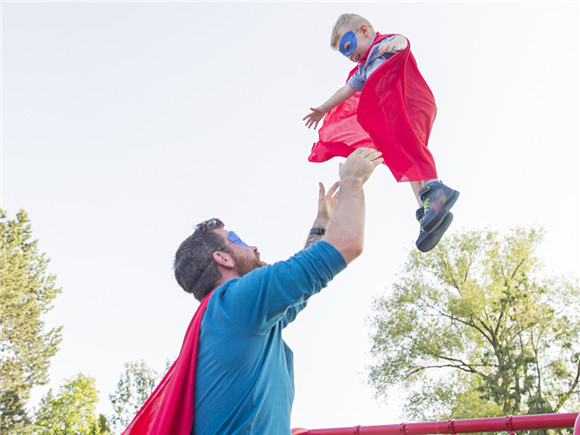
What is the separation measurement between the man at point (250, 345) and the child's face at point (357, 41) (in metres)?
1.16

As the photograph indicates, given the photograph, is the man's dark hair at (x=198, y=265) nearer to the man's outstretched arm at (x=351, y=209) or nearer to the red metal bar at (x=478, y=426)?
the man's outstretched arm at (x=351, y=209)

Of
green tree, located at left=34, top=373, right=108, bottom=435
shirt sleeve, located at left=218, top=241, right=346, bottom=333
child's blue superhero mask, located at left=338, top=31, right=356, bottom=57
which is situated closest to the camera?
shirt sleeve, located at left=218, top=241, right=346, bottom=333

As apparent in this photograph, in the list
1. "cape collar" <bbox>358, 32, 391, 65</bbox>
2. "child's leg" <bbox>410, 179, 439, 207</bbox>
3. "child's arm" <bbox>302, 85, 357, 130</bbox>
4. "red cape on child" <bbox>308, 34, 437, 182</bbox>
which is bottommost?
"child's leg" <bbox>410, 179, 439, 207</bbox>

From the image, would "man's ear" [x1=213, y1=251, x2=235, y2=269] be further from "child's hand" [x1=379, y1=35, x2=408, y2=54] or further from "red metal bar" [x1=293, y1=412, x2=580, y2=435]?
"red metal bar" [x1=293, y1=412, x2=580, y2=435]

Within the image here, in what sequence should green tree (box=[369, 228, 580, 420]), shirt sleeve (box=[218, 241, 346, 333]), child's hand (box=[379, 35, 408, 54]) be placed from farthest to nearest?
green tree (box=[369, 228, 580, 420]) → child's hand (box=[379, 35, 408, 54]) → shirt sleeve (box=[218, 241, 346, 333])

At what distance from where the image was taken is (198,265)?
249 cm

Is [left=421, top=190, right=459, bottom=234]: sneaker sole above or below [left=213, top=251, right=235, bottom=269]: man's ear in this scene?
above

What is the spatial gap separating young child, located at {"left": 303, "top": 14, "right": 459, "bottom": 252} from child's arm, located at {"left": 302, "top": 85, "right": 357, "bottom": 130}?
0.13 feet

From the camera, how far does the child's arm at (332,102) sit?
10.6 ft

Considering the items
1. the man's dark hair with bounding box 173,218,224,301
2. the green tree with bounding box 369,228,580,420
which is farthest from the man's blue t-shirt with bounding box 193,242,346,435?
the green tree with bounding box 369,228,580,420

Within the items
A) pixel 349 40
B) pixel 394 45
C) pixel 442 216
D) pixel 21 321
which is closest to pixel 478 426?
pixel 442 216

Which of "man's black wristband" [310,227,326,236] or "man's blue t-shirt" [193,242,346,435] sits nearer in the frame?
"man's blue t-shirt" [193,242,346,435]

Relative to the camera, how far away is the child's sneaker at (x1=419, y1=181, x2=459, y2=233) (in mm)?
2703

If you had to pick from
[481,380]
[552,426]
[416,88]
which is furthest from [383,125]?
[481,380]
